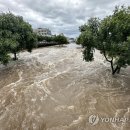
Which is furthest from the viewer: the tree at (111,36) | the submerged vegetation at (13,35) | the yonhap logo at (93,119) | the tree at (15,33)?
the tree at (15,33)

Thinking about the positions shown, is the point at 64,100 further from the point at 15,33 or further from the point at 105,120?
the point at 15,33

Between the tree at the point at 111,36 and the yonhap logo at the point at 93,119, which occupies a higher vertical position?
the tree at the point at 111,36

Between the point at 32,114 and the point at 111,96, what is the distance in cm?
598

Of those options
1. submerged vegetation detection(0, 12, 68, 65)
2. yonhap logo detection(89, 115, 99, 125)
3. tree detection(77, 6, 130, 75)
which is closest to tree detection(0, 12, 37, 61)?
submerged vegetation detection(0, 12, 68, 65)

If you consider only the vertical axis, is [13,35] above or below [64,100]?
above

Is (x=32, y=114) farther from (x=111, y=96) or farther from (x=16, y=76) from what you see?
(x=16, y=76)

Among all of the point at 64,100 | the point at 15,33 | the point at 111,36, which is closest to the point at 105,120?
the point at 64,100

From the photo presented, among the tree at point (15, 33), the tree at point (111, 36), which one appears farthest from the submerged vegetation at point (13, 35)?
the tree at point (111, 36)

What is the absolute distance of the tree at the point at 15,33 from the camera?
22.3 meters

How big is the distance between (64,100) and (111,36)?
6.95 m

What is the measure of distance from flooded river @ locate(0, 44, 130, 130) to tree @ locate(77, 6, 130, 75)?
2610 mm

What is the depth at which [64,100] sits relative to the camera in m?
13.4

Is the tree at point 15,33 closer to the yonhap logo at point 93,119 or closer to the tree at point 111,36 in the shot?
the tree at point 111,36

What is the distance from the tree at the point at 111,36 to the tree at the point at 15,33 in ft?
30.2
